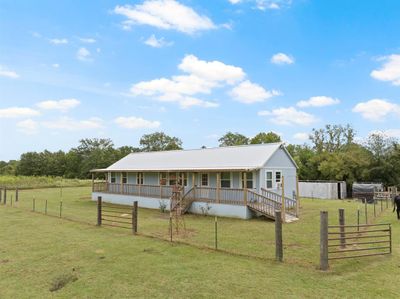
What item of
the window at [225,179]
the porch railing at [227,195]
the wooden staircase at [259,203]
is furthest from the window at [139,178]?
the window at [225,179]

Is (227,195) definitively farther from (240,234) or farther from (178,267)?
(178,267)

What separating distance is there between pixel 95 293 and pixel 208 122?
37023 millimetres

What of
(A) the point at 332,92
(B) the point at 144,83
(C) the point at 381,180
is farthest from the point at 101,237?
(C) the point at 381,180

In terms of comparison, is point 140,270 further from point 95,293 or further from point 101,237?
point 101,237

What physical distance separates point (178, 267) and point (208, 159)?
15496 mm

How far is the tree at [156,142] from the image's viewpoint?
8475 centimetres

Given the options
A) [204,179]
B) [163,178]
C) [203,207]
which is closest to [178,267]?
[203,207]

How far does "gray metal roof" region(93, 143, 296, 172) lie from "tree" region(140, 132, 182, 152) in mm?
53649

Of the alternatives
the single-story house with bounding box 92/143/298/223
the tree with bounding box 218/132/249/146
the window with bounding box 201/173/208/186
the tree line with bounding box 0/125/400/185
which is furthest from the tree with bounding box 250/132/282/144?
the window with bounding box 201/173/208/186

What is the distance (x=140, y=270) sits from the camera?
8555 mm

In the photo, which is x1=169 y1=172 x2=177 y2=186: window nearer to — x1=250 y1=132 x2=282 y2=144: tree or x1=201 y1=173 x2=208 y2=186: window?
x1=201 y1=173 x2=208 y2=186: window

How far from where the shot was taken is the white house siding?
21.1 metres

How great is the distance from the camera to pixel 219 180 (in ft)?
68.4

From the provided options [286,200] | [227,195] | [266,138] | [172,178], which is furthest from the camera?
[266,138]
